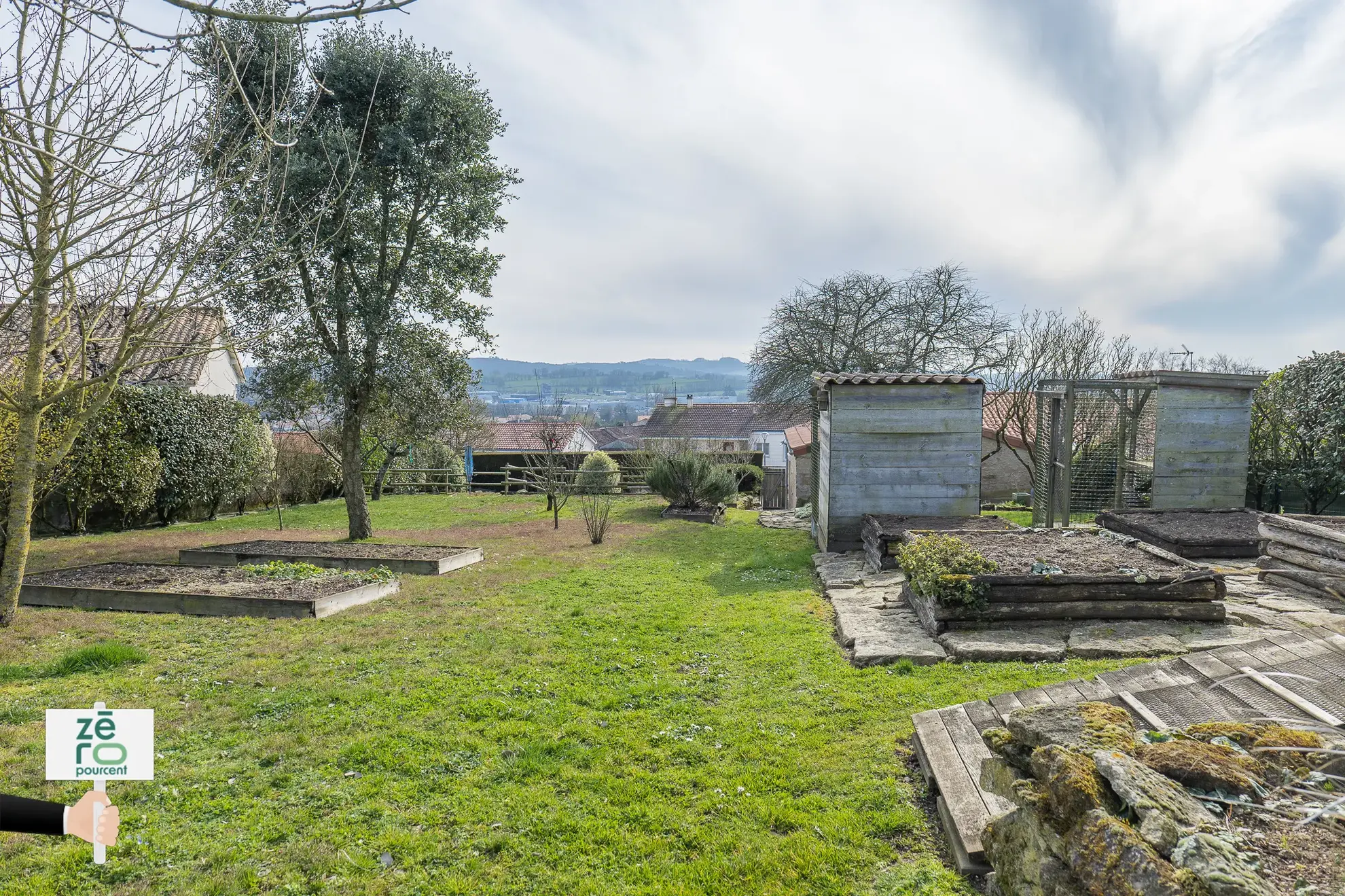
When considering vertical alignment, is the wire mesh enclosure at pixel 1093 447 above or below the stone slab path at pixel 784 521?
above

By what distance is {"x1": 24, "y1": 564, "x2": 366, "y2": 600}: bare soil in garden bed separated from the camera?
7.51 m

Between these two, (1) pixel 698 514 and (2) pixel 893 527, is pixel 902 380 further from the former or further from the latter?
(1) pixel 698 514

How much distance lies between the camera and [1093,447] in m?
12.0

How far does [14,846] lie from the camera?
10.1ft

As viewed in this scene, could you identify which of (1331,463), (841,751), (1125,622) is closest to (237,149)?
(841,751)

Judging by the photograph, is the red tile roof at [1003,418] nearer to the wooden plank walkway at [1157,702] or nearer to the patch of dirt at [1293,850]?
the wooden plank walkway at [1157,702]

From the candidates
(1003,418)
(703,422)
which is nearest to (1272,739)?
(1003,418)

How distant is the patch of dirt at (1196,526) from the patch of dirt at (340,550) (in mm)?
9020

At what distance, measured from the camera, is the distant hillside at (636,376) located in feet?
222

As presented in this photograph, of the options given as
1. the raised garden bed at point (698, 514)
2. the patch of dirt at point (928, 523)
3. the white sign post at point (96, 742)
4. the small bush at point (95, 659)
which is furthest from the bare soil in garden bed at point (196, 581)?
the raised garden bed at point (698, 514)

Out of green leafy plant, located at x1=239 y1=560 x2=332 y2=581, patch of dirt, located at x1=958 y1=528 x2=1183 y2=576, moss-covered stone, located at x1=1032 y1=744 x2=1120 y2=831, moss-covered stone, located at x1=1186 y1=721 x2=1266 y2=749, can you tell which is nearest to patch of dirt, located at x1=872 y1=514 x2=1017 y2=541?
patch of dirt, located at x1=958 y1=528 x2=1183 y2=576

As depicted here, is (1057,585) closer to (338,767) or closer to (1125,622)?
(1125,622)

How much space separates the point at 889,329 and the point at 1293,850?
19881 mm

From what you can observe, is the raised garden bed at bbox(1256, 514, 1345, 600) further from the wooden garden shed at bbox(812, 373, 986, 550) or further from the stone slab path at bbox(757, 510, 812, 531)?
the stone slab path at bbox(757, 510, 812, 531)
